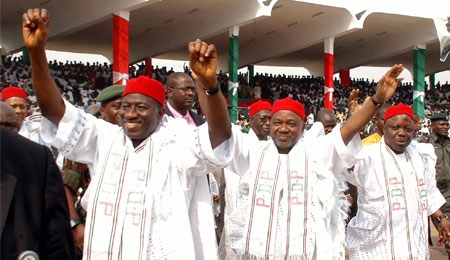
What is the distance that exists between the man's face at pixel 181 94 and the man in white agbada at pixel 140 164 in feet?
5.54

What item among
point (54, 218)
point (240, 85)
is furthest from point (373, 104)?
point (240, 85)

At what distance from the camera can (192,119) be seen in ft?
15.7

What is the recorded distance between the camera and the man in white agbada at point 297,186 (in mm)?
4016

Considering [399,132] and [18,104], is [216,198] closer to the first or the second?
[399,132]

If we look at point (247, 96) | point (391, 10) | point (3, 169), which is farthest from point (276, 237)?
point (247, 96)

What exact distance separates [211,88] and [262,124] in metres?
3.38

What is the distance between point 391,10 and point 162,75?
887 cm

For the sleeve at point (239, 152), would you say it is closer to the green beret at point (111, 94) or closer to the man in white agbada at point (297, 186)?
the man in white agbada at point (297, 186)

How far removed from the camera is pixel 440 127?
7.00m

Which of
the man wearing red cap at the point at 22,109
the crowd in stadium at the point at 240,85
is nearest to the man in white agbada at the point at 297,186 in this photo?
the man wearing red cap at the point at 22,109

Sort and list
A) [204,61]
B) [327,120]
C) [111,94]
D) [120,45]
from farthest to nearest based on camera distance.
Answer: [120,45] → [327,120] → [111,94] → [204,61]

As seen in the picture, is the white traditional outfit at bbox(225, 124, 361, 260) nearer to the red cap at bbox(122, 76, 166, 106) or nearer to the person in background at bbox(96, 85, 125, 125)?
the person in background at bbox(96, 85, 125, 125)

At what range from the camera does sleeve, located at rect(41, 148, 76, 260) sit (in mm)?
1726

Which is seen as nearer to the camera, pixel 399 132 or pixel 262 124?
pixel 399 132
